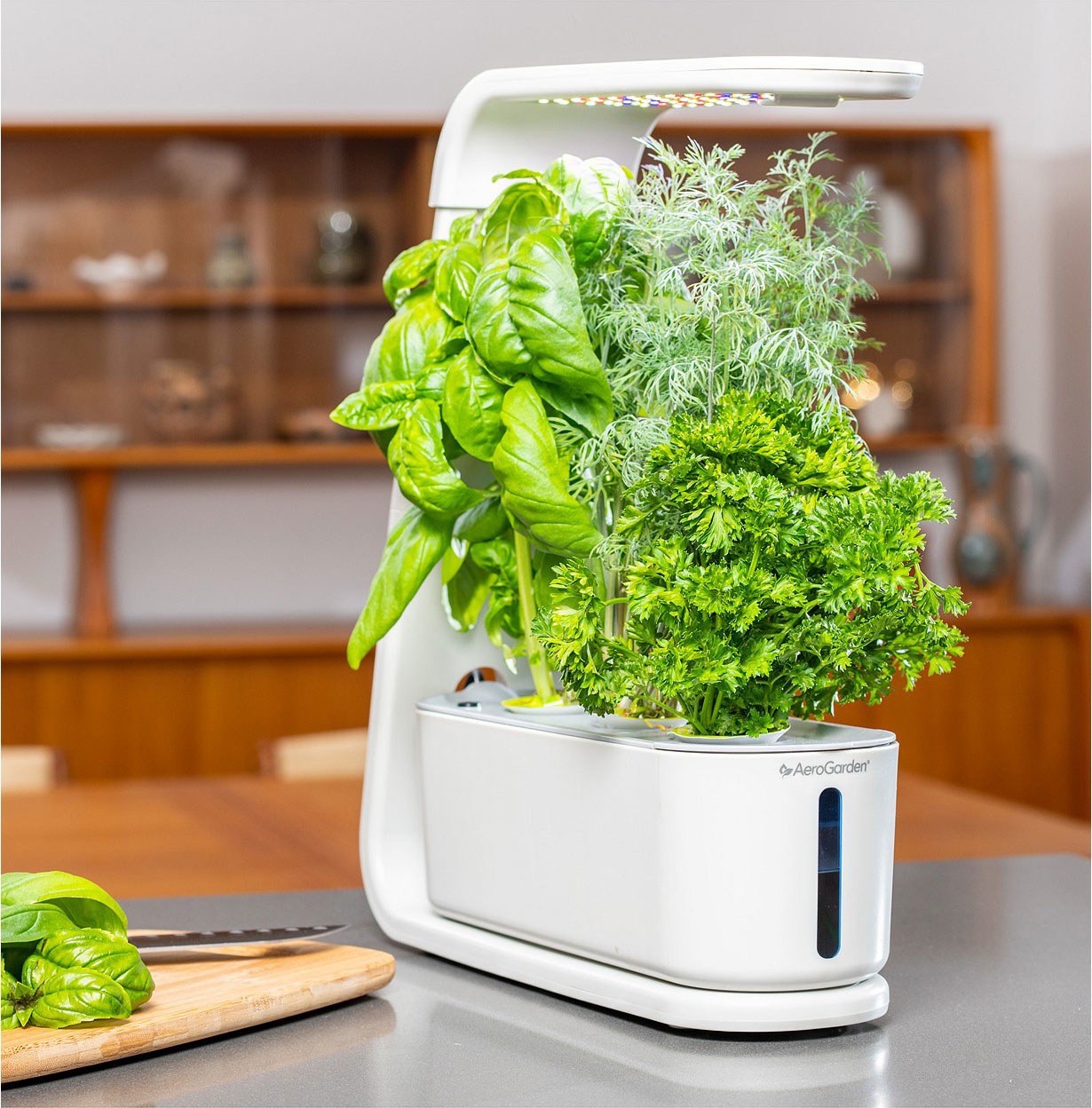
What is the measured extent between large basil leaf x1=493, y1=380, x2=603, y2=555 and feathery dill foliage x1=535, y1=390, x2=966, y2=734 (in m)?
0.03

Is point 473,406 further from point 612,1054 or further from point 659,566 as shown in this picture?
point 612,1054

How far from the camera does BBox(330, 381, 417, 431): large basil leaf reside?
2.63ft

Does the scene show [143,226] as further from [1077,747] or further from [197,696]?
[1077,747]

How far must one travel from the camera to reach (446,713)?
83 cm

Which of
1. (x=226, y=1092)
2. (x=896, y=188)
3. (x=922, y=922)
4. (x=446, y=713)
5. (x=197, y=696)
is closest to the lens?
(x=226, y=1092)

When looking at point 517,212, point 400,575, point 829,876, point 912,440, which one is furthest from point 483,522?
point 912,440

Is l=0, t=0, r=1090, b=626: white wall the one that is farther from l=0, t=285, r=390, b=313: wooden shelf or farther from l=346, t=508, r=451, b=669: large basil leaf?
l=346, t=508, r=451, b=669: large basil leaf

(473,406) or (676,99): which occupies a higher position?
(676,99)

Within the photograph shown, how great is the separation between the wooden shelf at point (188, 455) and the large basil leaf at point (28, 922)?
2.53 meters

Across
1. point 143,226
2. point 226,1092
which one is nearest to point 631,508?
point 226,1092

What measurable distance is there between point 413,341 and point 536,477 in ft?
0.40

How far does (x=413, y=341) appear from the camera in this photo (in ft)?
2.66

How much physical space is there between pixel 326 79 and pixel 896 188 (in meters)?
1.37

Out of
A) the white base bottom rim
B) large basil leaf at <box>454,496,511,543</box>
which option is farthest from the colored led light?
the white base bottom rim
